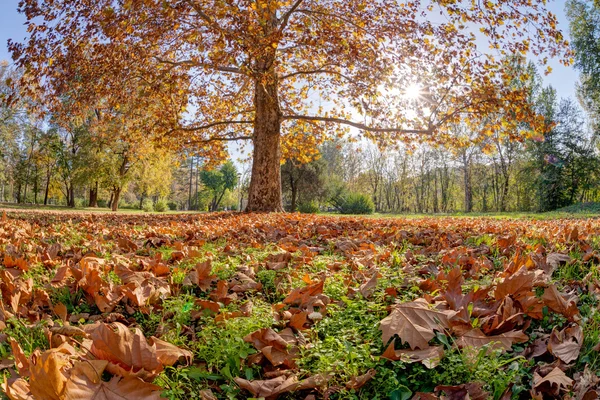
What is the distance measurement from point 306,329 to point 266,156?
9234mm

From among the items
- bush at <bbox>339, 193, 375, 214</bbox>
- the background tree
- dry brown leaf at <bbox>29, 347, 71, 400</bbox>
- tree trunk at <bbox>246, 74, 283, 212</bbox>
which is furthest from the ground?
the background tree

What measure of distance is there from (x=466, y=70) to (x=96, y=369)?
987 centimetres

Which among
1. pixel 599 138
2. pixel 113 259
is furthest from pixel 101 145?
pixel 599 138

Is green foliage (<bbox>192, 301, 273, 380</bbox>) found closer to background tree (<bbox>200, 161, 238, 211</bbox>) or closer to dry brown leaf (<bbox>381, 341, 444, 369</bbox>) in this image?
dry brown leaf (<bbox>381, 341, 444, 369</bbox>)

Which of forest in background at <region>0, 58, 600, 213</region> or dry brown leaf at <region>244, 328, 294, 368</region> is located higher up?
forest in background at <region>0, 58, 600, 213</region>

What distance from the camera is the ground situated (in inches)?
51.4

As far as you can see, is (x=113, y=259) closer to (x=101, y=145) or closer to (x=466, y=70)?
(x=466, y=70)

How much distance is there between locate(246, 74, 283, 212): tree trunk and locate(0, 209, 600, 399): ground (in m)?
7.92

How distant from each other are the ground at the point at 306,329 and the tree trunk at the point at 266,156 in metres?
7.92

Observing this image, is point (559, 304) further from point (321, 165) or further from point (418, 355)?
point (321, 165)

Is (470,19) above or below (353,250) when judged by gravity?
above

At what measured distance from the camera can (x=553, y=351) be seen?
57.1 inches

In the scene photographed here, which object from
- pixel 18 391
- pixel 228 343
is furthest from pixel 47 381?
pixel 228 343

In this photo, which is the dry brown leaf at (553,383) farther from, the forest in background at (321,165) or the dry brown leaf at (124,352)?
the forest in background at (321,165)
